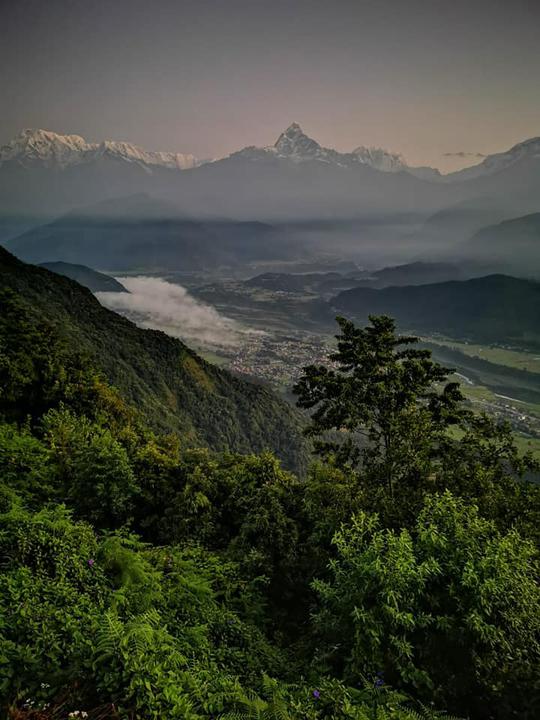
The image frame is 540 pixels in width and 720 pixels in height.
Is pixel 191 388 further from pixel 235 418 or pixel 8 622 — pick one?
pixel 8 622

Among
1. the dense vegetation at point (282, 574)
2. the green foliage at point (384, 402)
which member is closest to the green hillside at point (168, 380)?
the green foliage at point (384, 402)

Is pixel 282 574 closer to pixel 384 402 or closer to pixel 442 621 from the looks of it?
pixel 442 621

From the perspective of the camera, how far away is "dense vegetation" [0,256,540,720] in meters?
4.69

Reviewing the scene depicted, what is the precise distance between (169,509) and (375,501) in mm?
6054

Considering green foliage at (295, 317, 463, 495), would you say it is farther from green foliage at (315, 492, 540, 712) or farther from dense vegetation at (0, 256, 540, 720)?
green foliage at (315, 492, 540, 712)

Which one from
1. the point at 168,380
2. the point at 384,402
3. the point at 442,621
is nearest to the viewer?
the point at 442,621

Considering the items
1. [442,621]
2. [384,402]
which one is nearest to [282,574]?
[442,621]

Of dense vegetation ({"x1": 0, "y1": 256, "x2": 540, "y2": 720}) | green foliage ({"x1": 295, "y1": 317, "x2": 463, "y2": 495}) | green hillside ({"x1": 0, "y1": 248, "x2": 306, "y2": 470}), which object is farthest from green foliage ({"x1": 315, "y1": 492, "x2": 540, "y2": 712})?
green hillside ({"x1": 0, "y1": 248, "x2": 306, "y2": 470})

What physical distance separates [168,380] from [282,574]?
2578 inches

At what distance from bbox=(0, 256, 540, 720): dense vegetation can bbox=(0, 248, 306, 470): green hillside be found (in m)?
41.2

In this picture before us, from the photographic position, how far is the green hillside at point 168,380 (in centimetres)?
6041

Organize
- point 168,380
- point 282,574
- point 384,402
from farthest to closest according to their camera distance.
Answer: point 168,380 → point 384,402 → point 282,574

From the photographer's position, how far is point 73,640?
484 centimetres

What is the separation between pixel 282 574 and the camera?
10.8 m
